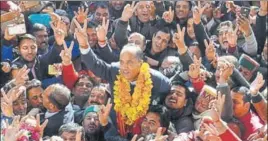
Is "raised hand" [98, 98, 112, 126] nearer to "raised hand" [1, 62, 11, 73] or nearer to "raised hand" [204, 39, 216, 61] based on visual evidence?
"raised hand" [1, 62, 11, 73]

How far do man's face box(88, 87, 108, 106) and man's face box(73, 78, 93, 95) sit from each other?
21 centimetres

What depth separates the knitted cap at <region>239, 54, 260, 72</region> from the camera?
18.5ft

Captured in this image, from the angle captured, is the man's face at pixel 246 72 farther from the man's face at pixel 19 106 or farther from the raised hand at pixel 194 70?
the man's face at pixel 19 106

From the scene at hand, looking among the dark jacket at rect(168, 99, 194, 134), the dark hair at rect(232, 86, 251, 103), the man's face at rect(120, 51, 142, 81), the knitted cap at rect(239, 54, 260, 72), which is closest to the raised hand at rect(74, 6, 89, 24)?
the knitted cap at rect(239, 54, 260, 72)

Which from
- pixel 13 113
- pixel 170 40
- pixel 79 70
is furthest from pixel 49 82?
pixel 170 40

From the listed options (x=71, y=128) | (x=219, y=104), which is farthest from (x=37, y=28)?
(x=219, y=104)

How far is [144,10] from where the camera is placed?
6371 mm

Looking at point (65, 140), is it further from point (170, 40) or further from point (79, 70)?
point (170, 40)

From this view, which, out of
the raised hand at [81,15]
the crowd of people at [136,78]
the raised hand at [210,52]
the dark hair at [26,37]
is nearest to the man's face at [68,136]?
the crowd of people at [136,78]

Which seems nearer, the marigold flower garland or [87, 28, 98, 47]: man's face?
the marigold flower garland

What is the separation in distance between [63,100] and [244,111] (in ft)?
3.98

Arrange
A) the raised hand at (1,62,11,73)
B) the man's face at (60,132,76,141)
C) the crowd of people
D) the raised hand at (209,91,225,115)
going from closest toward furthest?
1. the raised hand at (209,91,225,115)
2. the man's face at (60,132,76,141)
3. the crowd of people
4. the raised hand at (1,62,11,73)

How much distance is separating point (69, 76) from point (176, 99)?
0.93 m

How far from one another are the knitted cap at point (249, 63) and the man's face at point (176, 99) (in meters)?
0.97
